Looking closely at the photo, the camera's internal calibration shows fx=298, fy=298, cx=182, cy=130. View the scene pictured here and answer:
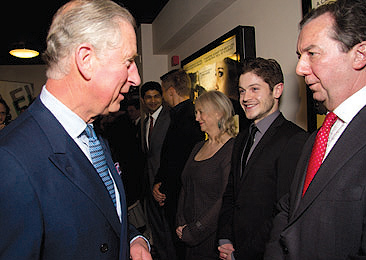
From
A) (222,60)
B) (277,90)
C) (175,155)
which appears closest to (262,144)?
(277,90)

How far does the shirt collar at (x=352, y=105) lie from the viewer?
1133 mm

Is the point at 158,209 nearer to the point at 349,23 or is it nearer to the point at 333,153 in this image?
the point at 333,153

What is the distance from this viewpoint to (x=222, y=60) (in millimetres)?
3219

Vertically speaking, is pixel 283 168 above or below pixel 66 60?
below

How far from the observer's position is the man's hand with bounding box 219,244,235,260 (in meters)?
1.97

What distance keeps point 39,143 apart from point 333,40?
1171 mm

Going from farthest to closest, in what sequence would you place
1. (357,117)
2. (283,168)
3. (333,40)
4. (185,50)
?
(185,50), (283,168), (333,40), (357,117)

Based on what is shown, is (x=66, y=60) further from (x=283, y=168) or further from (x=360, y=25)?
(x=283, y=168)

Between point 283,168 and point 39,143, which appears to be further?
point 283,168

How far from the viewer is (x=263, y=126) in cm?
200

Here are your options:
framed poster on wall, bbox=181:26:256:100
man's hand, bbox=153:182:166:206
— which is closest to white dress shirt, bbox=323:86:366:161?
framed poster on wall, bbox=181:26:256:100

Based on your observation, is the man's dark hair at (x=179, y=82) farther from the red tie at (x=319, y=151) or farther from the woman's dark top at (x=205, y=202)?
the red tie at (x=319, y=151)

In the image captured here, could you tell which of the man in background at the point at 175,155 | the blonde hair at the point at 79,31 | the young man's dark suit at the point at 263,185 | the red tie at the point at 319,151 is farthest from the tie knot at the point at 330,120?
the man in background at the point at 175,155

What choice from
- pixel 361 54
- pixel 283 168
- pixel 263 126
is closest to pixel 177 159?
pixel 263 126
